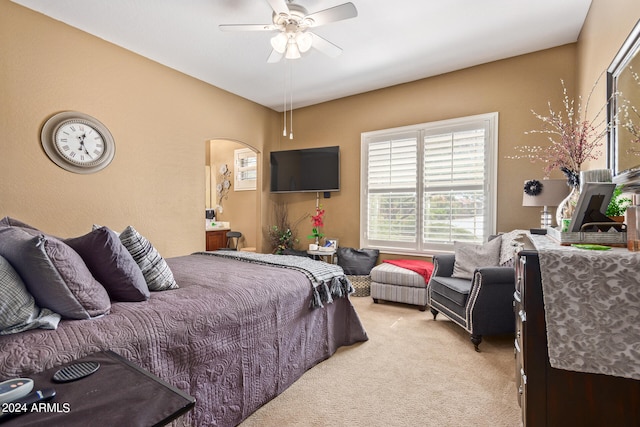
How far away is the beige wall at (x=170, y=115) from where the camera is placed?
269 centimetres

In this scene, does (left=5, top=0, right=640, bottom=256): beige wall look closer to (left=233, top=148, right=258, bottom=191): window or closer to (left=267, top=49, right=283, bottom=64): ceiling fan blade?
(left=233, top=148, right=258, bottom=191): window

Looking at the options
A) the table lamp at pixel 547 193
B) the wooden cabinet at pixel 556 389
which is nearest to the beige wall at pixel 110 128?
the wooden cabinet at pixel 556 389

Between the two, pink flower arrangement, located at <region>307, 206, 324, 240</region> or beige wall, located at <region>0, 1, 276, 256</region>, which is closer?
beige wall, located at <region>0, 1, 276, 256</region>

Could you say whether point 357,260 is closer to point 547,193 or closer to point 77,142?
point 547,193

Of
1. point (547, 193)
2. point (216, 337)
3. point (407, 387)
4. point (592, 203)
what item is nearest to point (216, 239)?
point (216, 337)

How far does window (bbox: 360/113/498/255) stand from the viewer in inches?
151

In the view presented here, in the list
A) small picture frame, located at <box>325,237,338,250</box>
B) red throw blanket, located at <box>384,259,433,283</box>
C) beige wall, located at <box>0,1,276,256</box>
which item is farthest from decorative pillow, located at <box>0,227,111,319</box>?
small picture frame, located at <box>325,237,338,250</box>

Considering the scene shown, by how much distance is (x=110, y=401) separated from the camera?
0.84 metres

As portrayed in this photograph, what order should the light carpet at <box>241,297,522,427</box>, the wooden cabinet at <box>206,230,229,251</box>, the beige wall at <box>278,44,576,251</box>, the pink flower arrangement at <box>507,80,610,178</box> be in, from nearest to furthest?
the light carpet at <box>241,297,522,427</box> < the pink flower arrangement at <box>507,80,610,178</box> < the beige wall at <box>278,44,576,251</box> < the wooden cabinet at <box>206,230,229,251</box>

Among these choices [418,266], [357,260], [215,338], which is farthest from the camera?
[357,260]

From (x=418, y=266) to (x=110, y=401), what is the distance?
3.51m

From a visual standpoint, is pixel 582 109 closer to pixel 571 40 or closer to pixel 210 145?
pixel 571 40

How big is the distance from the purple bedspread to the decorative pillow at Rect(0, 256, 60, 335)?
0.04 meters

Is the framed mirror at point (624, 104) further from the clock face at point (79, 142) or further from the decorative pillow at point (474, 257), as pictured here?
the clock face at point (79, 142)
